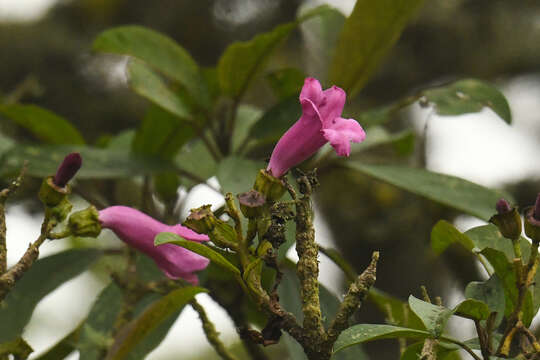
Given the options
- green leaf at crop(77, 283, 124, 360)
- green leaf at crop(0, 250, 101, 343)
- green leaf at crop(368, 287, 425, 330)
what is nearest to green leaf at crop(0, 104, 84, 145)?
green leaf at crop(0, 250, 101, 343)

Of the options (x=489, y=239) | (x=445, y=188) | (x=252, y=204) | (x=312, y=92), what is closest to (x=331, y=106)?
(x=312, y=92)

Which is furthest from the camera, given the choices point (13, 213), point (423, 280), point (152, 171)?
point (423, 280)

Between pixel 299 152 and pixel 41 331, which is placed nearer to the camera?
pixel 299 152

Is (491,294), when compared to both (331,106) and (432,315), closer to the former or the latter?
(432,315)

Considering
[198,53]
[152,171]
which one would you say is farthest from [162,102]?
[198,53]

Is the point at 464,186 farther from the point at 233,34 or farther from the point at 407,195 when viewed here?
the point at 233,34

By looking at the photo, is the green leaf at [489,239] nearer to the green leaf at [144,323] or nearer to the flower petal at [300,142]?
the flower petal at [300,142]
